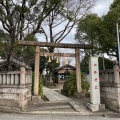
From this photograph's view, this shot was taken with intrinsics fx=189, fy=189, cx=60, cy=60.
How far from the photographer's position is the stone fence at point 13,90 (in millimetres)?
9094

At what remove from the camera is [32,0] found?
18.0 m

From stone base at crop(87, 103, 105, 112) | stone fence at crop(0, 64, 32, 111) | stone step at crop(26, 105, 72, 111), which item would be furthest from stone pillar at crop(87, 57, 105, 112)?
stone fence at crop(0, 64, 32, 111)

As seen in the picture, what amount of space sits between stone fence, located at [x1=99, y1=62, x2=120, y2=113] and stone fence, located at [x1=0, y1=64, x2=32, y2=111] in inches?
162

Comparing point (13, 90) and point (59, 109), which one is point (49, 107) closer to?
point (59, 109)

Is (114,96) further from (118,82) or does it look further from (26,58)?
(26,58)

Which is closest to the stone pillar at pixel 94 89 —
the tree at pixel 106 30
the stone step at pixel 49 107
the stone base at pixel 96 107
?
the stone base at pixel 96 107

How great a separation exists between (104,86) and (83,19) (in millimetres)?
16571

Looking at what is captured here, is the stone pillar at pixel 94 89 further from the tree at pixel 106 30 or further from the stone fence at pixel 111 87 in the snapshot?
the tree at pixel 106 30

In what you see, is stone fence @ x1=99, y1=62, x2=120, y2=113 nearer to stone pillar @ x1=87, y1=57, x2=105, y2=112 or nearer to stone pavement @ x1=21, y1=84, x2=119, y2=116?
stone pavement @ x1=21, y1=84, x2=119, y2=116

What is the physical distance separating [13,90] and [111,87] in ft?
15.7

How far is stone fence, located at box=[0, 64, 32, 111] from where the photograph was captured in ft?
29.8

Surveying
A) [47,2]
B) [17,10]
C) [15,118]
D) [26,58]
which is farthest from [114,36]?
[15,118]

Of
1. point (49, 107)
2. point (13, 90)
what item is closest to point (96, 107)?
point (49, 107)

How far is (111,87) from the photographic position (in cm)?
927
